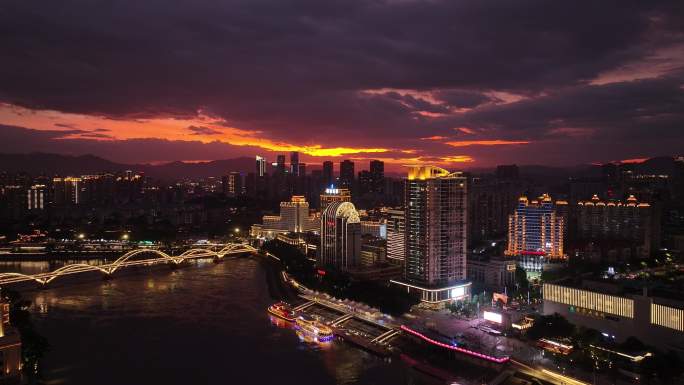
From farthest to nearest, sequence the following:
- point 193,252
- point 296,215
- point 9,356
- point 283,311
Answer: point 296,215
point 193,252
point 283,311
point 9,356

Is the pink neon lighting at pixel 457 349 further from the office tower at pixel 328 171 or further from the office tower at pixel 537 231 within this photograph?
the office tower at pixel 328 171

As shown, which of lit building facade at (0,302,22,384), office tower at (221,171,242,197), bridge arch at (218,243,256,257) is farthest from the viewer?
office tower at (221,171,242,197)

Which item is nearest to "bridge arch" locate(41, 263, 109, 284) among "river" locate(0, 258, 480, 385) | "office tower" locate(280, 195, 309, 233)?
"river" locate(0, 258, 480, 385)

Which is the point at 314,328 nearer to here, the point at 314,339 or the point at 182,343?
the point at 314,339

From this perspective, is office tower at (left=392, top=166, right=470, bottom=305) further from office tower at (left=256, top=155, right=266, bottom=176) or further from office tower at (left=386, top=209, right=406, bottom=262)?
office tower at (left=256, top=155, right=266, bottom=176)

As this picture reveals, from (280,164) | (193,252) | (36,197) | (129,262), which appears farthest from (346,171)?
(129,262)
